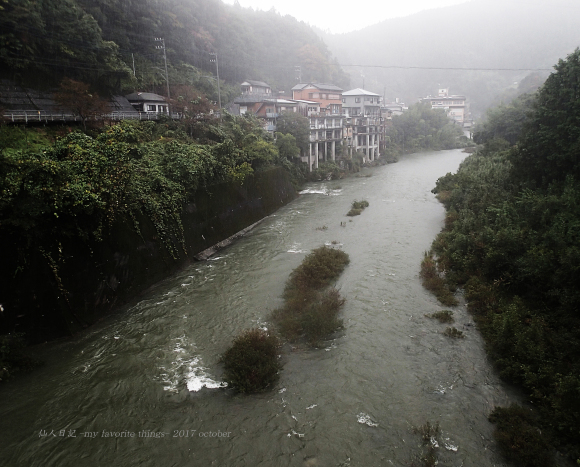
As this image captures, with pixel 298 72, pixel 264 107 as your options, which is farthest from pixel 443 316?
pixel 298 72

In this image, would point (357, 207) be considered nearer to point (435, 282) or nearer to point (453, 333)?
Result: point (435, 282)

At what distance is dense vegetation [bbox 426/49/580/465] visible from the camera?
8.46 meters

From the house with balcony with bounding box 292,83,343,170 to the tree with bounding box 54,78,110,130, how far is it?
84.0 feet

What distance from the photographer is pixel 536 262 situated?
37.9 ft

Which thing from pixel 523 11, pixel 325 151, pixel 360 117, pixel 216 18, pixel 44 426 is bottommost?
pixel 44 426

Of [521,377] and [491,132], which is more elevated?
[491,132]

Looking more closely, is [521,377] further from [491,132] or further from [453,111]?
[453,111]

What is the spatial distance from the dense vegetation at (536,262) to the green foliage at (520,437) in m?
0.04

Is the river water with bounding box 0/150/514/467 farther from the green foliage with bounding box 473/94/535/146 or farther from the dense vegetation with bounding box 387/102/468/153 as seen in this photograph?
the dense vegetation with bounding box 387/102/468/153

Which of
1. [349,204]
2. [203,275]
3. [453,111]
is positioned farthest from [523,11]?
[203,275]

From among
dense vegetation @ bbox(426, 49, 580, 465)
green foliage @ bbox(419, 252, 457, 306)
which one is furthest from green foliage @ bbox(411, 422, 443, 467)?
green foliage @ bbox(419, 252, 457, 306)

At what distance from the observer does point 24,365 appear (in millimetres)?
9578

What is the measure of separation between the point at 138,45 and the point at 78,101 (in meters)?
23.7

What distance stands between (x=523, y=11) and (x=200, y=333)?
21941 centimetres
